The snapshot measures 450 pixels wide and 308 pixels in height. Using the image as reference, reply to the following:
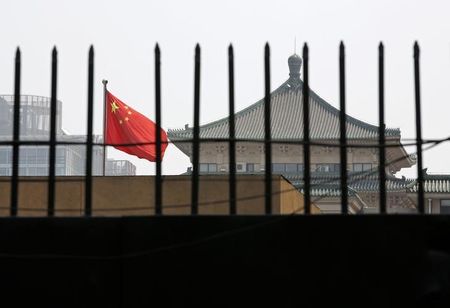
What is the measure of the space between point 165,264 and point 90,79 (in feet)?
3.52

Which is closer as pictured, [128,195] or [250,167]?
[128,195]

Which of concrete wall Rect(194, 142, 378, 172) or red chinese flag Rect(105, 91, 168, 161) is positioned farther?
concrete wall Rect(194, 142, 378, 172)

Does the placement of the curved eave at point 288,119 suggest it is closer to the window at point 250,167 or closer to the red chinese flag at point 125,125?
the window at point 250,167

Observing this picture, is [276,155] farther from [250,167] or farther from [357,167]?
[357,167]

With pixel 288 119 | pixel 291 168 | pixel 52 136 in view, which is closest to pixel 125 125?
pixel 52 136

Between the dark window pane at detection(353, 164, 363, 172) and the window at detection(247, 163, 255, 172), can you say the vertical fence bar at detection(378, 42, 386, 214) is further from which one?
the dark window pane at detection(353, 164, 363, 172)

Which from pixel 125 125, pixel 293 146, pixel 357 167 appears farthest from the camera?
pixel 357 167

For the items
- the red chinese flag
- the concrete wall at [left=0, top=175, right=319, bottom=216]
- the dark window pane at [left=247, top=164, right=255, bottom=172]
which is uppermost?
the red chinese flag

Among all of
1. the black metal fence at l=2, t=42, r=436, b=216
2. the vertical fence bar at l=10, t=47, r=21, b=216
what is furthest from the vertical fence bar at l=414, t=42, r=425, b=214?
the vertical fence bar at l=10, t=47, r=21, b=216

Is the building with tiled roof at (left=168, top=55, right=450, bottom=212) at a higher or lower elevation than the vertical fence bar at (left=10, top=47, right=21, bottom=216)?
higher

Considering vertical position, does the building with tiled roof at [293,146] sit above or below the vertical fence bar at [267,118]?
above

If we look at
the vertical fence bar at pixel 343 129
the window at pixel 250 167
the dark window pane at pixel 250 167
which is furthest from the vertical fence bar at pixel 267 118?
the dark window pane at pixel 250 167

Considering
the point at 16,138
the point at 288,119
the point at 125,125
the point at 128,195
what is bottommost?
the point at 128,195

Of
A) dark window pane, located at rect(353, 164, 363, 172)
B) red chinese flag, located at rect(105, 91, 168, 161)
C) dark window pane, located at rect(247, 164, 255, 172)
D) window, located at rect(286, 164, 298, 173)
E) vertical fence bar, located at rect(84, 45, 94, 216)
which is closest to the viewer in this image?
vertical fence bar, located at rect(84, 45, 94, 216)
